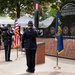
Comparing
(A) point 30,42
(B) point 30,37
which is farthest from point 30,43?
(B) point 30,37

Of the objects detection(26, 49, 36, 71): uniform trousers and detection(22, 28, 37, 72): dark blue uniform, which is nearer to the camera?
detection(22, 28, 37, 72): dark blue uniform

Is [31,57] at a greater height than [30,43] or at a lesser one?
lesser

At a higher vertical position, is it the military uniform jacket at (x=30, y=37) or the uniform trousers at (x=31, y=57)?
the military uniform jacket at (x=30, y=37)

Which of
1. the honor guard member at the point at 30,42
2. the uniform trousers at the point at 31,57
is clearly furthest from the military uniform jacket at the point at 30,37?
the uniform trousers at the point at 31,57

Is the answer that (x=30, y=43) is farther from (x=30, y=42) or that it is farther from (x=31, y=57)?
(x=31, y=57)

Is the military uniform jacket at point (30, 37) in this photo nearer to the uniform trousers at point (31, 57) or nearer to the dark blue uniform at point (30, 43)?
the dark blue uniform at point (30, 43)

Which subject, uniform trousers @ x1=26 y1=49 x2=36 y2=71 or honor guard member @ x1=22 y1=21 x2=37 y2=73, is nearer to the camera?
honor guard member @ x1=22 y1=21 x2=37 y2=73

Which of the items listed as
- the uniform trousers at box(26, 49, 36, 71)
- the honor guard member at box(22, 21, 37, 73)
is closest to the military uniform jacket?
the honor guard member at box(22, 21, 37, 73)

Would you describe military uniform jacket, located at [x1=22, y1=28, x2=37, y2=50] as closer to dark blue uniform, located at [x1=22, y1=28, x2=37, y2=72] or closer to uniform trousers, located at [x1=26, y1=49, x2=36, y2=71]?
dark blue uniform, located at [x1=22, y1=28, x2=37, y2=72]

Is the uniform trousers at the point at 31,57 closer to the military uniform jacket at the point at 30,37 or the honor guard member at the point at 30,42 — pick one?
the honor guard member at the point at 30,42

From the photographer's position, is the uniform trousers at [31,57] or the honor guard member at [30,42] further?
the uniform trousers at [31,57]

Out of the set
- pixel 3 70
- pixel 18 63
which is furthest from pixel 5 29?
pixel 3 70

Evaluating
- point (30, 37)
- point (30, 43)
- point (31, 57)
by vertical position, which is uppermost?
point (30, 37)

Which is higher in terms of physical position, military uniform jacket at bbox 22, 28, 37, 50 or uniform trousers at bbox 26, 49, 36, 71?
military uniform jacket at bbox 22, 28, 37, 50
